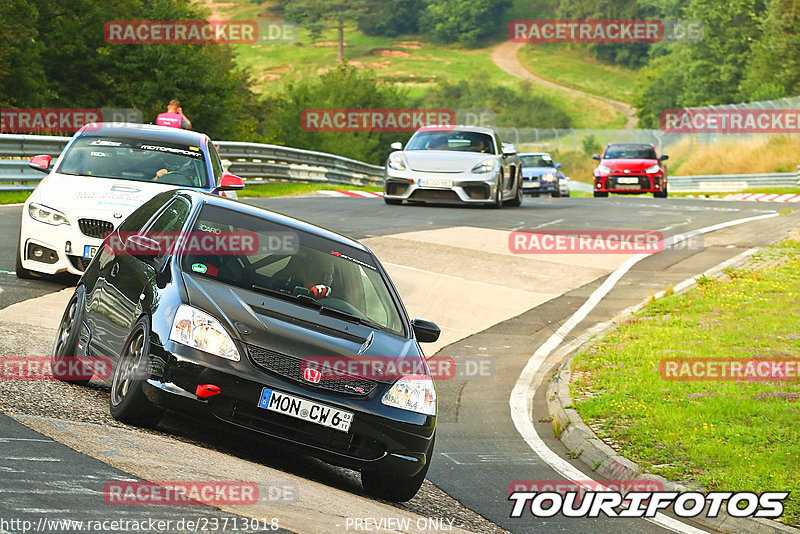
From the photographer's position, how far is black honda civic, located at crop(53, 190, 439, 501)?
6.45 meters

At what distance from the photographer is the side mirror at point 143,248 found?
24.4 ft

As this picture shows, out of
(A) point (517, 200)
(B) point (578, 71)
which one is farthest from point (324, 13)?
(A) point (517, 200)

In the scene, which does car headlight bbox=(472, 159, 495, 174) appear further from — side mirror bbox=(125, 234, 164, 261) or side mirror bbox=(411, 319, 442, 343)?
side mirror bbox=(125, 234, 164, 261)

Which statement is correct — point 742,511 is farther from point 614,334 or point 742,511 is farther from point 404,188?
point 404,188

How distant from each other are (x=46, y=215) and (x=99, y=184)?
2.11 ft

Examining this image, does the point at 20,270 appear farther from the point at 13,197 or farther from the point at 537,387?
the point at 13,197

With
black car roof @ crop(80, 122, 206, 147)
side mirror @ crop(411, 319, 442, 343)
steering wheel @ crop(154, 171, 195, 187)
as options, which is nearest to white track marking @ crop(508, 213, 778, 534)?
side mirror @ crop(411, 319, 442, 343)

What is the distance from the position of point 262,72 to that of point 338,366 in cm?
14032

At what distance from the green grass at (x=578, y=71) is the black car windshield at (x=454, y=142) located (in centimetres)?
10846

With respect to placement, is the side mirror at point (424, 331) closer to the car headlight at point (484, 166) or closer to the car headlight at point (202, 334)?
the car headlight at point (202, 334)

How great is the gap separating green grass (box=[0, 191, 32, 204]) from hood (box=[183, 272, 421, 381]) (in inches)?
603

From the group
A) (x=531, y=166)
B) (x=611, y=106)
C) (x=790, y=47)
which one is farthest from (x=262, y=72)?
(x=531, y=166)

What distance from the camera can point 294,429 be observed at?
6465 millimetres

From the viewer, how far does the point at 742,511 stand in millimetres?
7383
